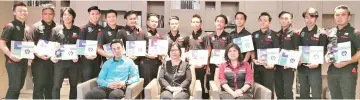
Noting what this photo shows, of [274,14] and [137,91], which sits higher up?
[274,14]

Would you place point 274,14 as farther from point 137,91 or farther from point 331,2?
point 137,91

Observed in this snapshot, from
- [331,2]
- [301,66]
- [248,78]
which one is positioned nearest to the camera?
[248,78]

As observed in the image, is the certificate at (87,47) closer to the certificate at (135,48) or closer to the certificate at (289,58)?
the certificate at (135,48)

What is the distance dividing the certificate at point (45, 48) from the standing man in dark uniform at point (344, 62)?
328 centimetres

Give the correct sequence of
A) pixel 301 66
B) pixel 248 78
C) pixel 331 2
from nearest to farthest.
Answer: pixel 248 78 < pixel 301 66 < pixel 331 2

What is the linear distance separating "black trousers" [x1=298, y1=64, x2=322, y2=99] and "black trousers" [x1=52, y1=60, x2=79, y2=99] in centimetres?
279

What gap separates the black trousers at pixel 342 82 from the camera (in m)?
3.90

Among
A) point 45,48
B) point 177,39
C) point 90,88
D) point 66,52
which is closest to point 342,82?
point 177,39

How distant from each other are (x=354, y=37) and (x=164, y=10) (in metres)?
3.32

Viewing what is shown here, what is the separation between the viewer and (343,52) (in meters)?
3.87

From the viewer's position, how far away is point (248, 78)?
3789mm

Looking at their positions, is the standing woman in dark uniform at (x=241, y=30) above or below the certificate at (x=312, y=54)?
above

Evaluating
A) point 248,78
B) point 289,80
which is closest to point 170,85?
point 248,78

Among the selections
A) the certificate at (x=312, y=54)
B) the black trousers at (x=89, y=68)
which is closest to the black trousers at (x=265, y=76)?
the certificate at (x=312, y=54)
